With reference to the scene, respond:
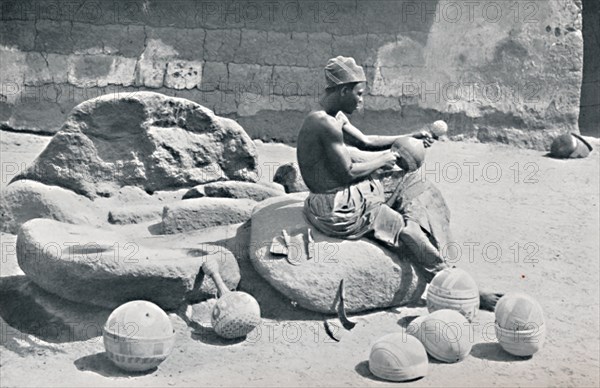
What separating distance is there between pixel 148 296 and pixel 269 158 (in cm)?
450

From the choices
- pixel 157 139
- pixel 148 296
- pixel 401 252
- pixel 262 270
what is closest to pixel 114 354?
A: pixel 148 296

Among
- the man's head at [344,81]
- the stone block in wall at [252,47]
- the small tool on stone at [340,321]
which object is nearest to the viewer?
the small tool on stone at [340,321]

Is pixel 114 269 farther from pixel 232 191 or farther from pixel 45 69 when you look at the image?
pixel 45 69

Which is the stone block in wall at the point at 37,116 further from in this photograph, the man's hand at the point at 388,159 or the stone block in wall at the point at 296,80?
the man's hand at the point at 388,159

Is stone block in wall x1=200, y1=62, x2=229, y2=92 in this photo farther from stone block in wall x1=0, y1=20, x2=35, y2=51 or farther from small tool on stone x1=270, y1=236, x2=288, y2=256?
small tool on stone x1=270, y1=236, x2=288, y2=256

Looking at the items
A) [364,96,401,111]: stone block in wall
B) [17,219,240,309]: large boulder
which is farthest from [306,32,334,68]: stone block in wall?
[17,219,240,309]: large boulder

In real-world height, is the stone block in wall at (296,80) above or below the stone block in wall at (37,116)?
above

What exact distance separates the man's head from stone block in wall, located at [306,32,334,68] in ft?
15.4

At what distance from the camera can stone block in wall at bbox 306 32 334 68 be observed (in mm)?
10922

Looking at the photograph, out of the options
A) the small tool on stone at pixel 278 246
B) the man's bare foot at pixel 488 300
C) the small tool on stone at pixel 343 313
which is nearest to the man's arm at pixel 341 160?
the small tool on stone at pixel 278 246

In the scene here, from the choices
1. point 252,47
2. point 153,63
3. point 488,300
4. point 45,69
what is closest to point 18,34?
point 45,69

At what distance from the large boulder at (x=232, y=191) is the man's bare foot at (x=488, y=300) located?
2.27m

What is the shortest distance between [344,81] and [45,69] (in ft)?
18.6

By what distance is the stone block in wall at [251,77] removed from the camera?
1087 cm
